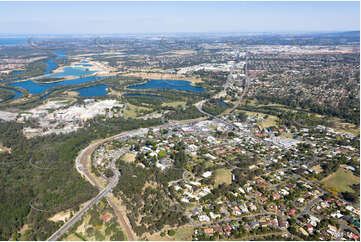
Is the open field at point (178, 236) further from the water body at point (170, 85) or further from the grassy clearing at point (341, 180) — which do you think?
the water body at point (170, 85)

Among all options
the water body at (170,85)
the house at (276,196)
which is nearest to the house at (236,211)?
the house at (276,196)

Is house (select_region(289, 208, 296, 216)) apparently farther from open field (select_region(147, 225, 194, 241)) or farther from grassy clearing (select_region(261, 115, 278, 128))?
grassy clearing (select_region(261, 115, 278, 128))

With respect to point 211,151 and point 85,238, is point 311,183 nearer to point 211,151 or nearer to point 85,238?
point 211,151

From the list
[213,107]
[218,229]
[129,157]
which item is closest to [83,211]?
[129,157]

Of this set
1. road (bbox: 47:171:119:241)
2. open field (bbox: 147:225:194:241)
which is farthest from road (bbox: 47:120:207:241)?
open field (bbox: 147:225:194:241)

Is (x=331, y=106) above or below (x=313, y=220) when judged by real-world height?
above

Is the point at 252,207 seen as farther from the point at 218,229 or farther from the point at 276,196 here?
the point at 218,229

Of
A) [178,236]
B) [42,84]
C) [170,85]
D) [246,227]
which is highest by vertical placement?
[170,85]
